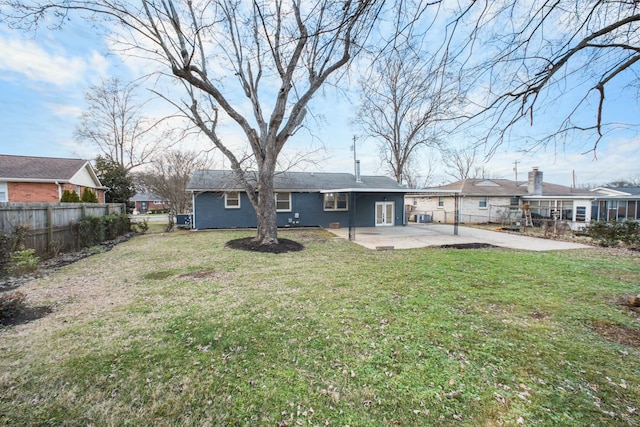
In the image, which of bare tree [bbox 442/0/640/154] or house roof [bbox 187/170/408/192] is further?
house roof [bbox 187/170/408/192]

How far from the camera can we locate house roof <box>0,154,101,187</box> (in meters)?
13.9

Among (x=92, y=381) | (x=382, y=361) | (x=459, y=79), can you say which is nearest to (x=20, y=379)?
(x=92, y=381)

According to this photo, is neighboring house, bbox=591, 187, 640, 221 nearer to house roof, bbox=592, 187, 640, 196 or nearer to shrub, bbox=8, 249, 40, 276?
house roof, bbox=592, 187, 640, 196

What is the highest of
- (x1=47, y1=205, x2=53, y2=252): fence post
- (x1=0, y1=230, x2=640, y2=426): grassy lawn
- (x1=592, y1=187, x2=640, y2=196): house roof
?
(x1=592, y1=187, x2=640, y2=196): house roof

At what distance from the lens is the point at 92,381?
234 cm

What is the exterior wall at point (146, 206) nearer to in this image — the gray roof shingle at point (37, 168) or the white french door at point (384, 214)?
the gray roof shingle at point (37, 168)

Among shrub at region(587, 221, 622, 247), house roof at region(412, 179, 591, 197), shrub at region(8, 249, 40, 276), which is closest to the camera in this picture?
shrub at region(8, 249, 40, 276)

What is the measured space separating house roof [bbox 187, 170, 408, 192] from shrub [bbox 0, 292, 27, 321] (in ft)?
32.9

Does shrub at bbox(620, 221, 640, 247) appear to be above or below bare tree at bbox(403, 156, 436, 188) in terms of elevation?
below

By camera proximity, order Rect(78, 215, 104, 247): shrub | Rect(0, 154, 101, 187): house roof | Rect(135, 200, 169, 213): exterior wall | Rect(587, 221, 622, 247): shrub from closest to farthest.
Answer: Rect(78, 215, 104, 247): shrub, Rect(587, 221, 622, 247): shrub, Rect(0, 154, 101, 187): house roof, Rect(135, 200, 169, 213): exterior wall

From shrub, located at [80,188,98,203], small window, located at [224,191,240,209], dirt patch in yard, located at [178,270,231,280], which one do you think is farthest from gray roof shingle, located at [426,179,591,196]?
shrub, located at [80,188,98,203]

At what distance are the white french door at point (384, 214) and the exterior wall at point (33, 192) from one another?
1897 centimetres

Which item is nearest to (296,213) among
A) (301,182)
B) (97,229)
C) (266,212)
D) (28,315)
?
(301,182)

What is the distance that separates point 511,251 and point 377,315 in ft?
26.2
